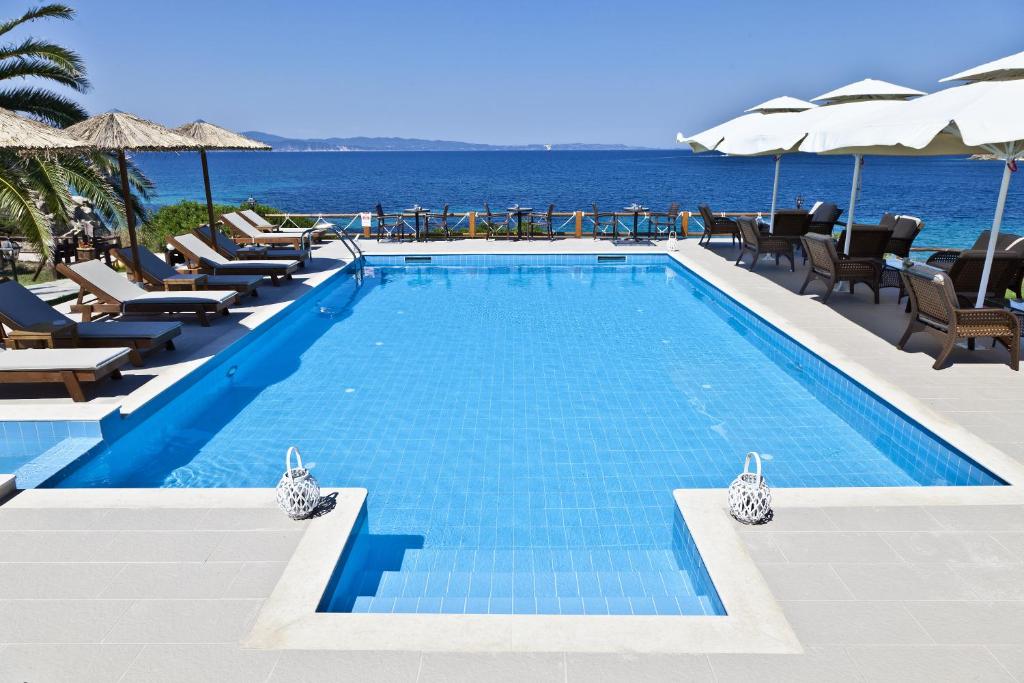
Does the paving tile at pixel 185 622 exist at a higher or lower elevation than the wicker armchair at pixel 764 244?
lower

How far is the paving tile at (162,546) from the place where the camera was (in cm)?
336

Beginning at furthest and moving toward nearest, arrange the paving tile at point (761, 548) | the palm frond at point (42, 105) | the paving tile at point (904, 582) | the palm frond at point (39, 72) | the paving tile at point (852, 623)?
1. the palm frond at point (42, 105)
2. the palm frond at point (39, 72)
3. the paving tile at point (761, 548)
4. the paving tile at point (904, 582)
5. the paving tile at point (852, 623)

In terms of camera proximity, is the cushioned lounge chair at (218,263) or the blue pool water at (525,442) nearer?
the blue pool water at (525,442)

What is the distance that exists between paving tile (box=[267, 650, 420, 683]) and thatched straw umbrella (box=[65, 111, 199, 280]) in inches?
281

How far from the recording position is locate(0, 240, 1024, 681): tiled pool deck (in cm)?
259

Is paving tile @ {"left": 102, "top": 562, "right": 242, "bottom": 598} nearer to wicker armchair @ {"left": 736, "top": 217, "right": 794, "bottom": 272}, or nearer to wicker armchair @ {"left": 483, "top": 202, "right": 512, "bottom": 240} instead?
wicker armchair @ {"left": 736, "top": 217, "right": 794, "bottom": 272}

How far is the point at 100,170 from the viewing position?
13711 mm

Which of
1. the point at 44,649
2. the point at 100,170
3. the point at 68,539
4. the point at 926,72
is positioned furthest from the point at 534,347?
the point at 926,72

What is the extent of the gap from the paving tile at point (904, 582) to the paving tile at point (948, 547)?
0.11 m

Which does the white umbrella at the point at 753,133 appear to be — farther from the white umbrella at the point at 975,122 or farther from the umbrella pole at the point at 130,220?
the umbrella pole at the point at 130,220

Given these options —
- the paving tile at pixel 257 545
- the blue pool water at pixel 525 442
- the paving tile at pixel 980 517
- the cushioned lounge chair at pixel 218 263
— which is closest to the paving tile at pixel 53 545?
the paving tile at pixel 257 545

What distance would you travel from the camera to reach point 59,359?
221 inches

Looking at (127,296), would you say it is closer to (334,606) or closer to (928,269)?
(334,606)

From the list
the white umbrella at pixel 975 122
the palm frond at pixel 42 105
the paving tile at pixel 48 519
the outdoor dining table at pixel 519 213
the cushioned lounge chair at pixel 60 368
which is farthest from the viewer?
the outdoor dining table at pixel 519 213
